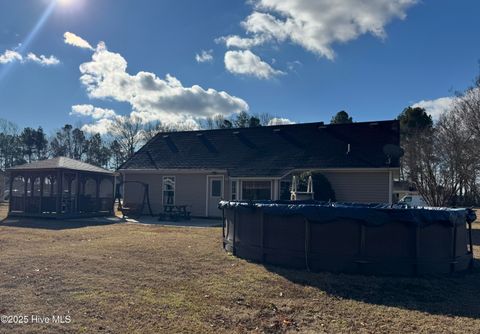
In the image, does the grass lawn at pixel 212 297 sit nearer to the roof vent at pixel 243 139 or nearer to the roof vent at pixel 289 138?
the roof vent at pixel 289 138

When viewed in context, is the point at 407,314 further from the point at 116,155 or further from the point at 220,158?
the point at 116,155

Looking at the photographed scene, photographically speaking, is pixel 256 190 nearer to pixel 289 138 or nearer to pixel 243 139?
pixel 289 138

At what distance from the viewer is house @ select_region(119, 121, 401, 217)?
722 inches

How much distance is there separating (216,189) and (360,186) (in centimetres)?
727

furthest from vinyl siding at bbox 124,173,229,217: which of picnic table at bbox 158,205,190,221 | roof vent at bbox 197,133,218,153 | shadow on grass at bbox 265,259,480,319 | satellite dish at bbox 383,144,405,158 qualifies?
shadow on grass at bbox 265,259,480,319

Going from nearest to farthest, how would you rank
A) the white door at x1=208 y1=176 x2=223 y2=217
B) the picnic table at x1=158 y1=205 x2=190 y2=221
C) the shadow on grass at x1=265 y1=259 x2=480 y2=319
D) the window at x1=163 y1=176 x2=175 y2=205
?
1. the shadow on grass at x1=265 y1=259 x2=480 y2=319
2. the picnic table at x1=158 y1=205 x2=190 y2=221
3. the white door at x1=208 y1=176 x2=223 y2=217
4. the window at x1=163 y1=176 x2=175 y2=205

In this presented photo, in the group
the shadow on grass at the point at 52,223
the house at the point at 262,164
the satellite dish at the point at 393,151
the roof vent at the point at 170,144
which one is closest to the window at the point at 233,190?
the house at the point at 262,164

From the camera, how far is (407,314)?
5.31m

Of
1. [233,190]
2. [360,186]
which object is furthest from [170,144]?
[360,186]

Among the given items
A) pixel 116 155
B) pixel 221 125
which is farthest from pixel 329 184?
pixel 116 155

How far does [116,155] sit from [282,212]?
56.9 meters

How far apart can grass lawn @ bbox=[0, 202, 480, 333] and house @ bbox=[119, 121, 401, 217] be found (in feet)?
33.5

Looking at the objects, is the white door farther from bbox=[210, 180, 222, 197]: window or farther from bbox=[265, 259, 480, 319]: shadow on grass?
A: bbox=[265, 259, 480, 319]: shadow on grass

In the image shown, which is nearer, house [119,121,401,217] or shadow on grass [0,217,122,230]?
shadow on grass [0,217,122,230]
